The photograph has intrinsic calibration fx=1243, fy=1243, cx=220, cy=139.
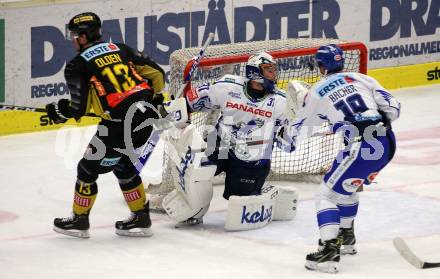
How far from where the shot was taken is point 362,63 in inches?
380

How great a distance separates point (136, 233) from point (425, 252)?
183 centimetres

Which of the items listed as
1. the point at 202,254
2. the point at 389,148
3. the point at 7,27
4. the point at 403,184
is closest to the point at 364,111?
the point at 389,148

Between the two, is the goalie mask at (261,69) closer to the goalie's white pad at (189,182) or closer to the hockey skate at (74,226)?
the goalie's white pad at (189,182)

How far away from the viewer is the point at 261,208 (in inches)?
321

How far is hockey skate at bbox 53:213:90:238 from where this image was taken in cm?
786

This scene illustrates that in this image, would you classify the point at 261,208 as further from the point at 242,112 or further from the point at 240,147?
the point at 242,112

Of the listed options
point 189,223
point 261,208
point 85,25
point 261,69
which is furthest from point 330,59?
point 189,223

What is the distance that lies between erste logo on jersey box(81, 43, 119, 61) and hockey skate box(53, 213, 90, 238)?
103cm

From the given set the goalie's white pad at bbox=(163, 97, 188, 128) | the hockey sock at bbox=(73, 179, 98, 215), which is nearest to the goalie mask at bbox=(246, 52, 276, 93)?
the goalie's white pad at bbox=(163, 97, 188, 128)

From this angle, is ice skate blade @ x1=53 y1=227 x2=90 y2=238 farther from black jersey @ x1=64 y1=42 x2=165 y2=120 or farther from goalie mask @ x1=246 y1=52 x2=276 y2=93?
goalie mask @ x1=246 y1=52 x2=276 y2=93

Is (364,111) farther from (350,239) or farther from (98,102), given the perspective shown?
(98,102)

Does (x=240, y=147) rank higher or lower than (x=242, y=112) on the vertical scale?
lower

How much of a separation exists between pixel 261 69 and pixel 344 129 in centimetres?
96

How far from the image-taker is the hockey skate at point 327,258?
7117 millimetres
